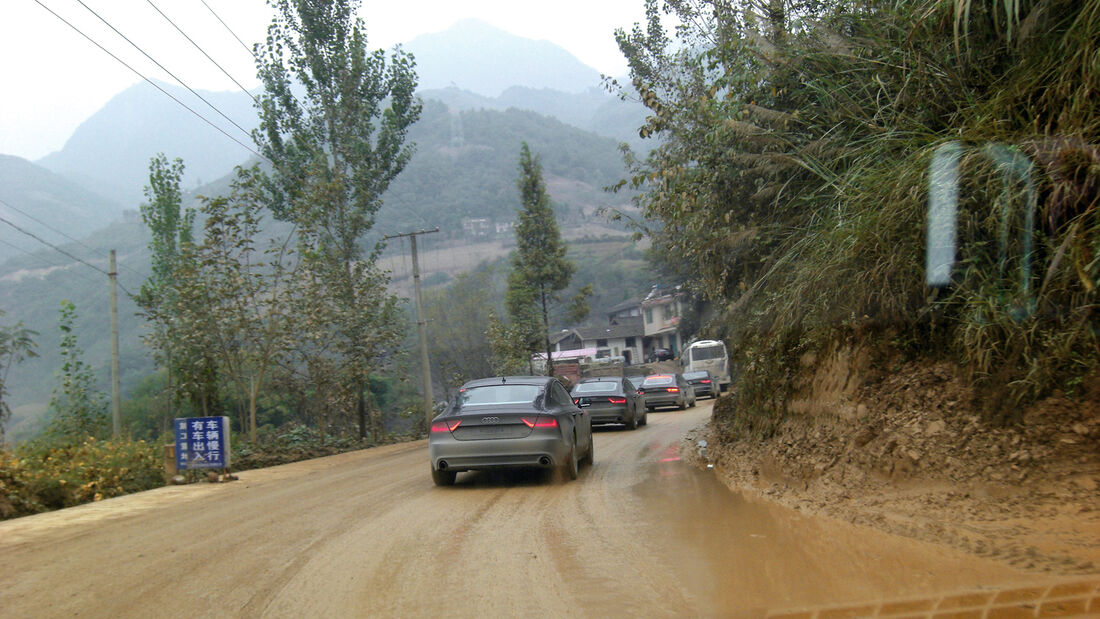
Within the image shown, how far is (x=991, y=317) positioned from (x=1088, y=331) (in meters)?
0.72

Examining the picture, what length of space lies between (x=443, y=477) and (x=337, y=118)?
21.4m

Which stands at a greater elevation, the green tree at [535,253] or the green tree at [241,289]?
the green tree at [535,253]

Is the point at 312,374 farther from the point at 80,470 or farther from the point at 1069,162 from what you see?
the point at 1069,162

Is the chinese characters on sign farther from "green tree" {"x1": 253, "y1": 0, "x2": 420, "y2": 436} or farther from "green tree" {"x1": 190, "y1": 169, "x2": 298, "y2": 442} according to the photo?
"green tree" {"x1": 253, "y1": 0, "x2": 420, "y2": 436}

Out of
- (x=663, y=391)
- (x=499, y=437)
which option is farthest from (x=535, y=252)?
(x=499, y=437)

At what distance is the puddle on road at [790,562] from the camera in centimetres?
507

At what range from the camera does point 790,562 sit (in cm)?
593

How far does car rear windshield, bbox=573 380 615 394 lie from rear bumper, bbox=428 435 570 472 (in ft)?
36.6

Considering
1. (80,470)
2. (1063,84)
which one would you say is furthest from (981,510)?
(80,470)

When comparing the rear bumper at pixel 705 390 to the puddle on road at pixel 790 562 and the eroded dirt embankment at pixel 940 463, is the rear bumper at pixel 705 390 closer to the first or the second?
the eroded dirt embankment at pixel 940 463

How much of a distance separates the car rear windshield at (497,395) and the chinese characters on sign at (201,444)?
491 centimetres

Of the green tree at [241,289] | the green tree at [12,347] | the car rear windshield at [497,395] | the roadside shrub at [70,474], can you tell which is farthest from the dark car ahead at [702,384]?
the car rear windshield at [497,395]

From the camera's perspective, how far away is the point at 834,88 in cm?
947

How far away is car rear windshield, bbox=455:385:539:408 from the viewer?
1100 cm
